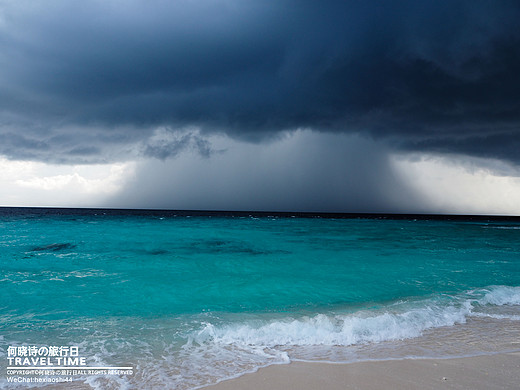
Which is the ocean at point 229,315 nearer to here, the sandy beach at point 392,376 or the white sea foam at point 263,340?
the white sea foam at point 263,340

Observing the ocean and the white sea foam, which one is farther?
the ocean

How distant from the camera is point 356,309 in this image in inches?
359

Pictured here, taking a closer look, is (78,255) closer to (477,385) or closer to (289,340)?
(289,340)

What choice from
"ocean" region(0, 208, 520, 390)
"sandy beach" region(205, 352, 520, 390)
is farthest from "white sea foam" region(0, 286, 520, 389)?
"sandy beach" region(205, 352, 520, 390)

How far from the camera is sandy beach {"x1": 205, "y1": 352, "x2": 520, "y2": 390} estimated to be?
179 inches

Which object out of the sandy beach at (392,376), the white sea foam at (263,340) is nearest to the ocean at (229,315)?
the white sea foam at (263,340)

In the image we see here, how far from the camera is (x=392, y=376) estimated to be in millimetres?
4832

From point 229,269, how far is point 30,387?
439 inches

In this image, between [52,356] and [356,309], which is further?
[356,309]

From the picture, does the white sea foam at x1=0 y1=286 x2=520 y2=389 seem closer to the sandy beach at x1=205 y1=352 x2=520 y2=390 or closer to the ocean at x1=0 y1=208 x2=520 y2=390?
the ocean at x1=0 y1=208 x2=520 y2=390

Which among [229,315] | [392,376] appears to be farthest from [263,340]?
[392,376]

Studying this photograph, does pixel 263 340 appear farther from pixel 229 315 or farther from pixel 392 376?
pixel 392 376

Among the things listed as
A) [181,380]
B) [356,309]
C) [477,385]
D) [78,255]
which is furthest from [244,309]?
[78,255]

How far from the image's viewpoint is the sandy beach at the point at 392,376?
14.9ft
